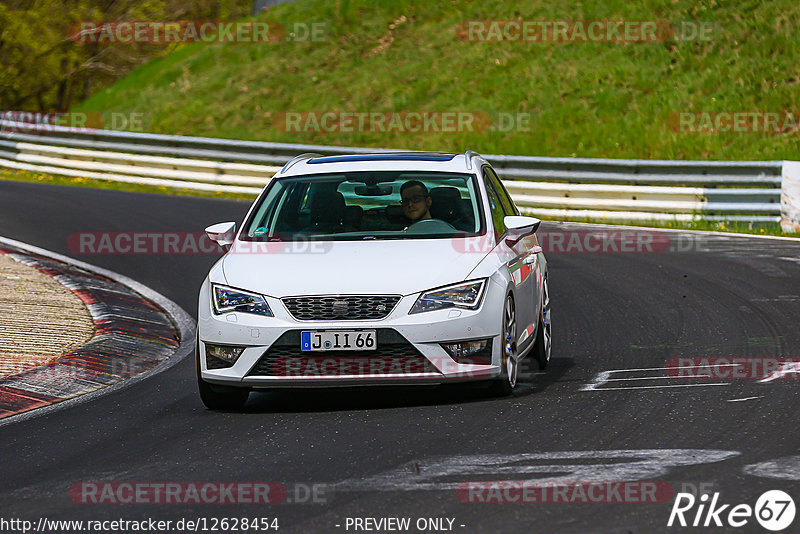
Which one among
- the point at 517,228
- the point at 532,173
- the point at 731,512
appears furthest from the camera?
the point at 532,173

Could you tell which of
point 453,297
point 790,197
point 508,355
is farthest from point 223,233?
point 790,197

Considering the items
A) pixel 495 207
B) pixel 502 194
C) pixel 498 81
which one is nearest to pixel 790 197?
pixel 502 194

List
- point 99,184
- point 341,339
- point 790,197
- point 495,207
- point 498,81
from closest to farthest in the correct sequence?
point 341,339 < point 495,207 < point 790,197 < point 99,184 < point 498,81

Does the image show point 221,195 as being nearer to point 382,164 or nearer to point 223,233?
point 382,164

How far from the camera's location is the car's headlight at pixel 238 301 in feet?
26.8

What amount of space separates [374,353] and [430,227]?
4.54 feet

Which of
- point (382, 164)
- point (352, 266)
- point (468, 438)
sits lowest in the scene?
point (468, 438)

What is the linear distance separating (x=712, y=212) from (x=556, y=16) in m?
14.8

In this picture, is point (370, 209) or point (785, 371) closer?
point (785, 371)

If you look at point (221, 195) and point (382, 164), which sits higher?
point (382, 164)

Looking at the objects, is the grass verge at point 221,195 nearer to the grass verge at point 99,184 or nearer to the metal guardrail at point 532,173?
the grass verge at point 99,184

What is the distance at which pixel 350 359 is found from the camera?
7.98 metres

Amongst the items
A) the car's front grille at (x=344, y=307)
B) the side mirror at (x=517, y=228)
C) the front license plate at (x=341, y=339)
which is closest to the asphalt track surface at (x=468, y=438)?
the front license plate at (x=341, y=339)

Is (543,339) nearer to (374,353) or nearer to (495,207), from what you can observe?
(495,207)
